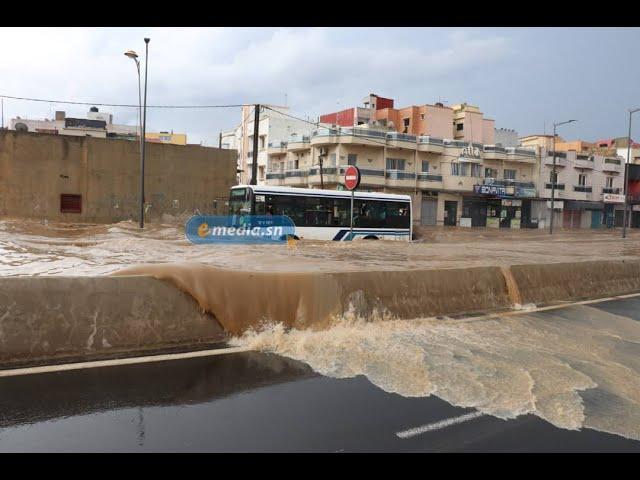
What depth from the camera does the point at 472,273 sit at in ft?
29.6

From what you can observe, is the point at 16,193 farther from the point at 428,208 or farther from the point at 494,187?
the point at 494,187

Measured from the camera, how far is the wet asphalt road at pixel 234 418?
363 cm

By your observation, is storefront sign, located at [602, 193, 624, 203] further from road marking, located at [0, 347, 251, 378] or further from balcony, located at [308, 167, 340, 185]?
road marking, located at [0, 347, 251, 378]

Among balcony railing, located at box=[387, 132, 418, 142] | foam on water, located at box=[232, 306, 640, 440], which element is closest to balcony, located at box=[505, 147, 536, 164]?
balcony railing, located at box=[387, 132, 418, 142]

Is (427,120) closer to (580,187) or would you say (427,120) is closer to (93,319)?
(580,187)

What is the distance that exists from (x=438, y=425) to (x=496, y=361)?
2.03 meters

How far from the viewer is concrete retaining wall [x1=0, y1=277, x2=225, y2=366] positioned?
5.07 meters

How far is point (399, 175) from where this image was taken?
163ft

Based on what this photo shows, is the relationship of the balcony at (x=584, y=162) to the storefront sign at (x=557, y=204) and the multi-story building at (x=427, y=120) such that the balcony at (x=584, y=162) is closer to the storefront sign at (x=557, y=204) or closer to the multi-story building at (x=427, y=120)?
the storefront sign at (x=557, y=204)

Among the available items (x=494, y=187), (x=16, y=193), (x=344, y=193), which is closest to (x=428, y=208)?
(x=494, y=187)

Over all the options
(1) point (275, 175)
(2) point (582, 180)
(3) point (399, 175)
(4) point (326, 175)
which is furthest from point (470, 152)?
(1) point (275, 175)

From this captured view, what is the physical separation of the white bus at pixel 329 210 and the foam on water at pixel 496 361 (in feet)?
49.5

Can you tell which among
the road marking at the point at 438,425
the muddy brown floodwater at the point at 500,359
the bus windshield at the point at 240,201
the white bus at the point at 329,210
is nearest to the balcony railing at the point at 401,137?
the white bus at the point at 329,210
